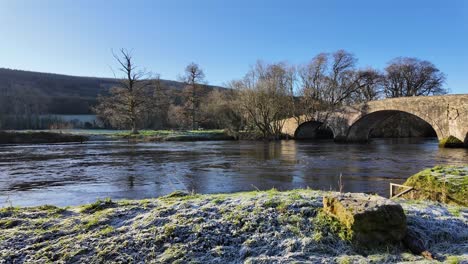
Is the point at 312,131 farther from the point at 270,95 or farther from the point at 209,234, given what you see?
the point at 209,234

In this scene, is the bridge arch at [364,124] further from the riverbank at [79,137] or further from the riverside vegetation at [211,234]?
the riverside vegetation at [211,234]

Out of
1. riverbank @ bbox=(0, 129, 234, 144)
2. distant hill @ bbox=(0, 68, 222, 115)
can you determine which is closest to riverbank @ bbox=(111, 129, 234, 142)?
riverbank @ bbox=(0, 129, 234, 144)

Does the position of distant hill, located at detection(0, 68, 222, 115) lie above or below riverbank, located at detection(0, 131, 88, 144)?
above

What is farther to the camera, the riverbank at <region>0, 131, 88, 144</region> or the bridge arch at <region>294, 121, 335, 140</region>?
the bridge arch at <region>294, 121, 335, 140</region>

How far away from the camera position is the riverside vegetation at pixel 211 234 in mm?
4137

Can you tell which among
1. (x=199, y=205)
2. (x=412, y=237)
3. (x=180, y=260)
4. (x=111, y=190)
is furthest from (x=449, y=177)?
(x=111, y=190)

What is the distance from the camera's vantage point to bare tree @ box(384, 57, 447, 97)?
64.9 meters

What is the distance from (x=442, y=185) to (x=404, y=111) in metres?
34.7

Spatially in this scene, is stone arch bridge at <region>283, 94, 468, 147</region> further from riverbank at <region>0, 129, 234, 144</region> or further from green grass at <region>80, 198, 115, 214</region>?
green grass at <region>80, 198, 115, 214</region>

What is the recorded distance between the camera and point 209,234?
454cm

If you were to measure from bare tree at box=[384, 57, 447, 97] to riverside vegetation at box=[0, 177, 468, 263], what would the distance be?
66674mm

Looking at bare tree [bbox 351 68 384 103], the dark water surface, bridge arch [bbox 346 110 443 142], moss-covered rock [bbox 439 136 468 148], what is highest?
bare tree [bbox 351 68 384 103]

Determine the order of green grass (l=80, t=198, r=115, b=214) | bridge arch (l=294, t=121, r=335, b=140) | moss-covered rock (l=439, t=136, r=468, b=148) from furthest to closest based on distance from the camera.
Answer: bridge arch (l=294, t=121, r=335, b=140) → moss-covered rock (l=439, t=136, r=468, b=148) → green grass (l=80, t=198, r=115, b=214)

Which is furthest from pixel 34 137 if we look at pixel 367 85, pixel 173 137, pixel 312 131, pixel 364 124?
pixel 367 85
